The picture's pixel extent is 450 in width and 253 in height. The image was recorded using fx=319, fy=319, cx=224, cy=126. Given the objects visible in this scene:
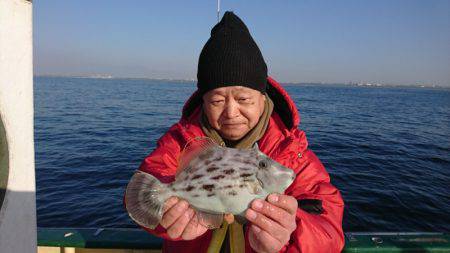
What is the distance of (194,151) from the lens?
2689 mm

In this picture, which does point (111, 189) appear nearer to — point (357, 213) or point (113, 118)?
point (357, 213)

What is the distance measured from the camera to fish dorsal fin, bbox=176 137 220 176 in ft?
8.70

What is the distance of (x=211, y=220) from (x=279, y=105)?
178 centimetres

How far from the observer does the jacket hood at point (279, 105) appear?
11.5ft

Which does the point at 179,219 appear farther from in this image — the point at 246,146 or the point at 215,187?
the point at 246,146

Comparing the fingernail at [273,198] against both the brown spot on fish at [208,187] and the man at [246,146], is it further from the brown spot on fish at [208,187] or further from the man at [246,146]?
the brown spot on fish at [208,187]

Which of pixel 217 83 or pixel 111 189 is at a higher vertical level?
pixel 217 83

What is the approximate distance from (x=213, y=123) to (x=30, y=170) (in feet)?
5.40

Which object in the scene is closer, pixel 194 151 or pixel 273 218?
pixel 273 218

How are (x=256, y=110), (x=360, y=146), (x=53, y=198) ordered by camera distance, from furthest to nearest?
(x=360, y=146) < (x=53, y=198) < (x=256, y=110)

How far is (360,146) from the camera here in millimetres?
21000

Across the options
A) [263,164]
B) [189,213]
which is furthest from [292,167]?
[189,213]

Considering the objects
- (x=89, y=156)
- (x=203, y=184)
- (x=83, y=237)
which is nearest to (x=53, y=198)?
(x=89, y=156)

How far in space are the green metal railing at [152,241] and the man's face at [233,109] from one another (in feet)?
7.03
